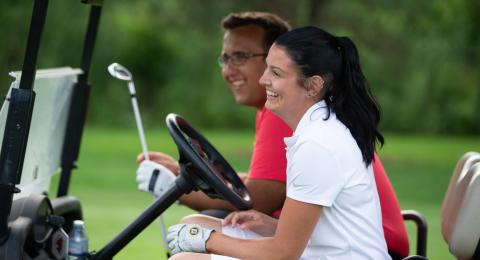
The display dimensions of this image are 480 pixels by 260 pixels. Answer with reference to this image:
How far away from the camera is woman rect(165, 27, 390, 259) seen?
284cm

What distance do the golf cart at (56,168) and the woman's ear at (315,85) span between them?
0.48m

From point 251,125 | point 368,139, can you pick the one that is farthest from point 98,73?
point 368,139

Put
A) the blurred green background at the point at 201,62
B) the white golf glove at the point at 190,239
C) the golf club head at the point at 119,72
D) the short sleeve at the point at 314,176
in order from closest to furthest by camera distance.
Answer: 1. the short sleeve at the point at 314,176
2. the white golf glove at the point at 190,239
3. the golf club head at the point at 119,72
4. the blurred green background at the point at 201,62

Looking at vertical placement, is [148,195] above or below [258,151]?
below

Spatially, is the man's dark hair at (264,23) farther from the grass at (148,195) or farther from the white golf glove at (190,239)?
the grass at (148,195)

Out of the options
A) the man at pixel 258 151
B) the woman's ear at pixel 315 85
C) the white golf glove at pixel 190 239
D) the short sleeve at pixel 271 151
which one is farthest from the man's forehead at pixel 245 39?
the white golf glove at pixel 190 239

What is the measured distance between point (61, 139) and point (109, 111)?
56.3ft

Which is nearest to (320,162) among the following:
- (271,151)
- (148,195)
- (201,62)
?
(271,151)

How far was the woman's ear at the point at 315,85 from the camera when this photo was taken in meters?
3.06

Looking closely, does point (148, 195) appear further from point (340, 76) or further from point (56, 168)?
point (340, 76)

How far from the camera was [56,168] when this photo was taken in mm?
3998

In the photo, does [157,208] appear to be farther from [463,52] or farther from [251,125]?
[251,125]

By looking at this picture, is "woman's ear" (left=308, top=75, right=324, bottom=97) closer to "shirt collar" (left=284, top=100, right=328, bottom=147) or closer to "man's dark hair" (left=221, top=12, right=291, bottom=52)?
"shirt collar" (left=284, top=100, right=328, bottom=147)

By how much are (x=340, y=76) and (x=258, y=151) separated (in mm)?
831
